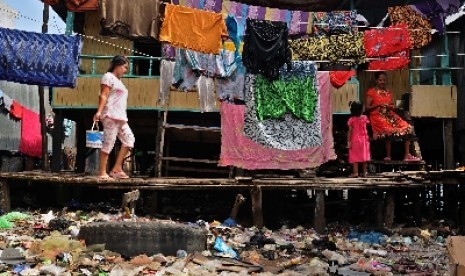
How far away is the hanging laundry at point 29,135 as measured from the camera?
18078 millimetres

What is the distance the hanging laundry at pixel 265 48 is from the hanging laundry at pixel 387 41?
1889mm

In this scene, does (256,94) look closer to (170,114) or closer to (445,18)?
(170,114)

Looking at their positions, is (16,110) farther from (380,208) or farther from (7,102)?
(380,208)

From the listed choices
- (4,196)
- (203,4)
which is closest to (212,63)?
(203,4)

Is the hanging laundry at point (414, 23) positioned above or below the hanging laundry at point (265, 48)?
above

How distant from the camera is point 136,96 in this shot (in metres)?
12.1

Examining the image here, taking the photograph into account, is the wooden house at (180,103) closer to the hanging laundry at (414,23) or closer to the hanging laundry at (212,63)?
the hanging laundry at (414,23)

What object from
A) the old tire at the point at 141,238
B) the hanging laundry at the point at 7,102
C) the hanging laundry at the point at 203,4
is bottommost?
the old tire at the point at 141,238

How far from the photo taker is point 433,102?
11750 mm

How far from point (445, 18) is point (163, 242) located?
8908 mm

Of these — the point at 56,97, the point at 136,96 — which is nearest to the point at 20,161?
the point at 56,97

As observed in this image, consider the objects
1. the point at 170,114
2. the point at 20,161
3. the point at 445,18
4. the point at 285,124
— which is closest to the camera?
the point at 285,124

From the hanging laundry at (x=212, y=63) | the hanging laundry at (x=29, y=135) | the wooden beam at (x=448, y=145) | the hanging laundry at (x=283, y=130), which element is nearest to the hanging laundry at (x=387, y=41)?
the hanging laundry at (x=283, y=130)

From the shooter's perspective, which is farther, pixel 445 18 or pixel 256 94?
pixel 445 18
